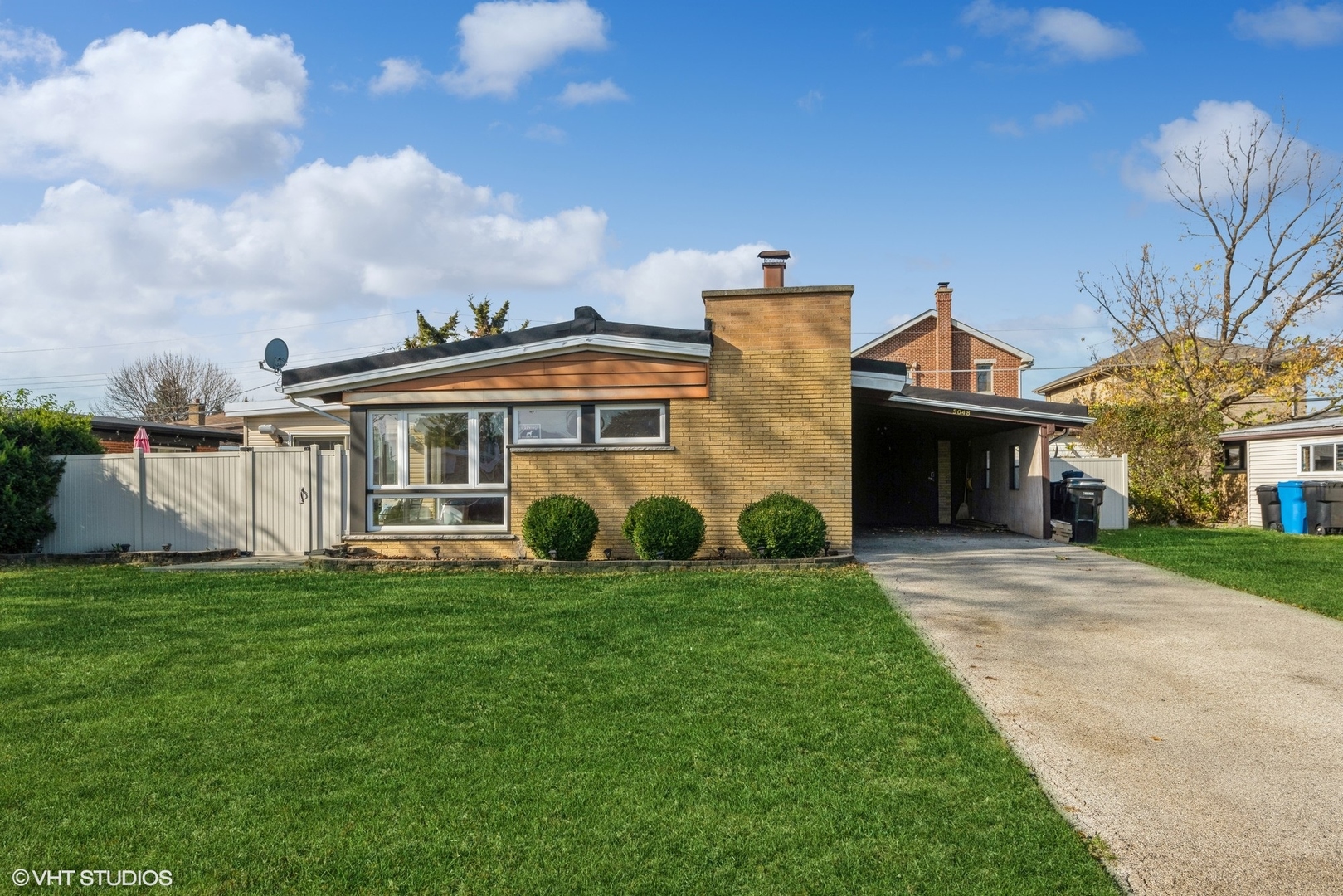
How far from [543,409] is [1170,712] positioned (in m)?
9.75

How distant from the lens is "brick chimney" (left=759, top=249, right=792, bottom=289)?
1471 cm

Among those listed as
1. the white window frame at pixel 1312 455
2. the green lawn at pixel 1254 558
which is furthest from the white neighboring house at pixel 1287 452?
the green lawn at pixel 1254 558

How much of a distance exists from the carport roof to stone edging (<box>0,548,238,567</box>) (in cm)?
1236

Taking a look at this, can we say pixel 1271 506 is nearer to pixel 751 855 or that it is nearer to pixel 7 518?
pixel 751 855

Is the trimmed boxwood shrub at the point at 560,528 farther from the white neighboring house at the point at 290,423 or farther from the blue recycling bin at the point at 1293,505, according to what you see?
the blue recycling bin at the point at 1293,505

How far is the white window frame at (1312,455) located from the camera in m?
21.7

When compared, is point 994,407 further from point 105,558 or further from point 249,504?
point 105,558

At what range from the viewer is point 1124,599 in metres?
9.98

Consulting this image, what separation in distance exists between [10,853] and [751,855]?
316 cm

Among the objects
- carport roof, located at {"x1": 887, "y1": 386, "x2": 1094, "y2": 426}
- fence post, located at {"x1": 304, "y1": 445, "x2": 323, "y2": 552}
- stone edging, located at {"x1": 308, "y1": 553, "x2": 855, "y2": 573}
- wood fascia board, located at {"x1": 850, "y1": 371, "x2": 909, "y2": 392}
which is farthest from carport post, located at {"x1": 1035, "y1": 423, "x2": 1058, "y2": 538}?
fence post, located at {"x1": 304, "y1": 445, "x2": 323, "y2": 552}

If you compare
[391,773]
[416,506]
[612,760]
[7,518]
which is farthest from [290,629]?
[7,518]

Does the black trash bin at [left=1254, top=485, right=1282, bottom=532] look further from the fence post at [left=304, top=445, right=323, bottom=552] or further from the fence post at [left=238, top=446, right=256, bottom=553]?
the fence post at [left=238, top=446, right=256, bottom=553]

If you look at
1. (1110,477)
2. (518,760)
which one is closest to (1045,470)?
(1110,477)

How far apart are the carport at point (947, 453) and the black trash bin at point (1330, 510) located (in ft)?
23.2
